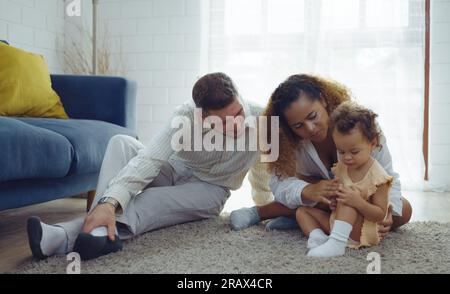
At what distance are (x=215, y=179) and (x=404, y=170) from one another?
1.66m

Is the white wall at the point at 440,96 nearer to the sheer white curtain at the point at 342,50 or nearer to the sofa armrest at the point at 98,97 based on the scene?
the sheer white curtain at the point at 342,50

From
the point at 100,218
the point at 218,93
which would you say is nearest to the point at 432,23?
the point at 218,93

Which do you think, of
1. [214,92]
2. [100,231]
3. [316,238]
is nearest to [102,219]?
[100,231]

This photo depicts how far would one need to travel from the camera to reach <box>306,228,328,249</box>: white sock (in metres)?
1.28

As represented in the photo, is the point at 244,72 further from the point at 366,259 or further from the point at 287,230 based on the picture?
the point at 366,259

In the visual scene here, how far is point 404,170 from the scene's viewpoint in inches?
114

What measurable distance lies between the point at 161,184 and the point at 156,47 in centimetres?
173

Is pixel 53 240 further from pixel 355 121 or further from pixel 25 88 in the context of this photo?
pixel 25 88

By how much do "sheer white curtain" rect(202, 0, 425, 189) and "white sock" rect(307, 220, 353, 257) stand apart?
1.81 m

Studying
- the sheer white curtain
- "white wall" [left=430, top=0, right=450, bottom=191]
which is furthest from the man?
"white wall" [left=430, top=0, right=450, bottom=191]

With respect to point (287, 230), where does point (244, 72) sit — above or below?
above

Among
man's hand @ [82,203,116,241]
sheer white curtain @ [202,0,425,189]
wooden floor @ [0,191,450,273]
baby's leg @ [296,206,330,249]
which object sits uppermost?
sheer white curtain @ [202,0,425,189]

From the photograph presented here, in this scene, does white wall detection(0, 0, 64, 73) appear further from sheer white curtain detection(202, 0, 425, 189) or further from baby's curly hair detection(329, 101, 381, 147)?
baby's curly hair detection(329, 101, 381, 147)
